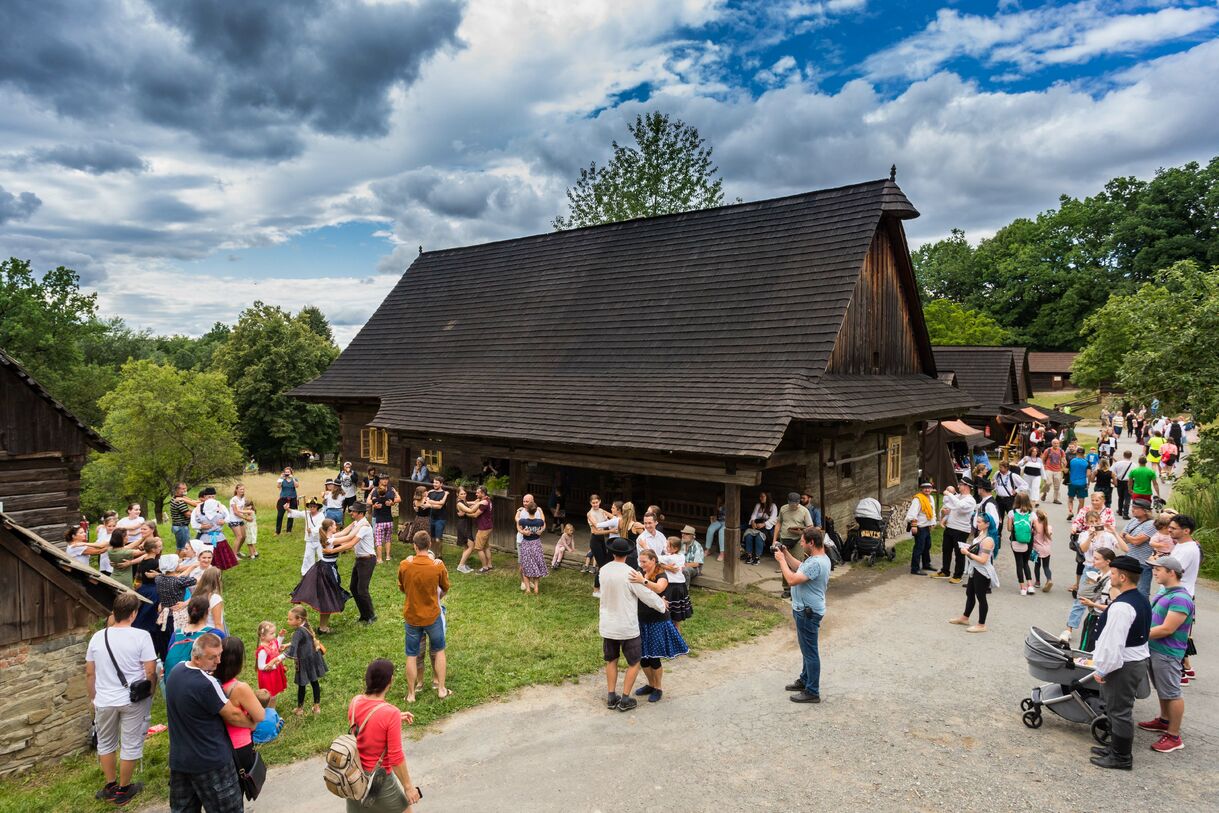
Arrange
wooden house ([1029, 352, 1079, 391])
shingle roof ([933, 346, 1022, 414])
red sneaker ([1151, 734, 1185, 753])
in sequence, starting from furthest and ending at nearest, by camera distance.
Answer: wooden house ([1029, 352, 1079, 391]) → shingle roof ([933, 346, 1022, 414]) → red sneaker ([1151, 734, 1185, 753])

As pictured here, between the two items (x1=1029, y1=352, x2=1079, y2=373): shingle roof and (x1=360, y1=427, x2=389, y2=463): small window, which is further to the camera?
(x1=1029, y1=352, x2=1079, y2=373): shingle roof

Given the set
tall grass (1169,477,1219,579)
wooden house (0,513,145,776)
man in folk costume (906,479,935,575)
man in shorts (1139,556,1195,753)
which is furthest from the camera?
tall grass (1169,477,1219,579)

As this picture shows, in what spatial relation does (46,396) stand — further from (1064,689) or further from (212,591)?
(1064,689)

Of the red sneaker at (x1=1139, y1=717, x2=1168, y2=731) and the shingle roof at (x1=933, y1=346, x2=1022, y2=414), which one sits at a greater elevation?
the shingle roof at (x1=933, y1=346, x2=1022, y2=414)

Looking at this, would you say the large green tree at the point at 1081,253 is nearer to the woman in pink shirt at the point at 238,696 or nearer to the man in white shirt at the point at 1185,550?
the man in white shirt at the point at 1185,550

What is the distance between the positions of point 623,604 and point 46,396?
12.1m

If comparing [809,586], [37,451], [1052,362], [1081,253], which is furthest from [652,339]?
[1081,253]

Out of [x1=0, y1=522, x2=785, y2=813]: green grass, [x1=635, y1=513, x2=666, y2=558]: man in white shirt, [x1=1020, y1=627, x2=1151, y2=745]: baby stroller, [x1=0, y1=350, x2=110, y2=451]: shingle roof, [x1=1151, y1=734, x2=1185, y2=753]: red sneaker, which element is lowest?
[x1=0, y1=522, x2=785, y2=813]: green grass

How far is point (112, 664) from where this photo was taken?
5.93 m

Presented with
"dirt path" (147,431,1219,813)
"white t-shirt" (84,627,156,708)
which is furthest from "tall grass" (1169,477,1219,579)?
"white t-shirt" (84,627,156,708)

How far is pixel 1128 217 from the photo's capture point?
187 feet

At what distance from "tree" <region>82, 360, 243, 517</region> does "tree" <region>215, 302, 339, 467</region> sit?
1008 centimetres

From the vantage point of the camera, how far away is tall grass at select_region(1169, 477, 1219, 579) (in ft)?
43.2

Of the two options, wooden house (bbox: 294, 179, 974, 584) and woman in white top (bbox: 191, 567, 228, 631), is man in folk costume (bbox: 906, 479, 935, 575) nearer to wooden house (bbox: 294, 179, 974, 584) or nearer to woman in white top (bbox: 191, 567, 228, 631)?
wooden house (bbox: 294, 179, 974, 584)
